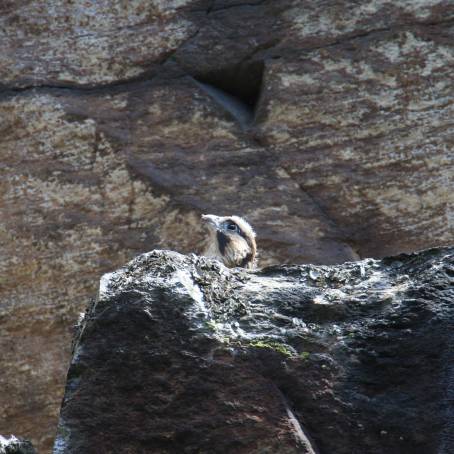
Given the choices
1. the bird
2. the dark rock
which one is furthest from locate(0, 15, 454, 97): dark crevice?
the dark rock

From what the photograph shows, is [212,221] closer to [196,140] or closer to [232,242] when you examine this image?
[232,242]

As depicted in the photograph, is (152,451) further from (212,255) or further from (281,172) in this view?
(281,172)

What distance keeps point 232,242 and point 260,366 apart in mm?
3949

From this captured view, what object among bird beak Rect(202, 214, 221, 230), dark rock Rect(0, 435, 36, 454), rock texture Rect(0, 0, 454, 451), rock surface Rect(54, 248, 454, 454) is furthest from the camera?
rock texture Rect(0, 0, 454, 451)

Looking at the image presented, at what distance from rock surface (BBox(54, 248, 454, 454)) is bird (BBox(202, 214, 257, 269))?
3.64 meters

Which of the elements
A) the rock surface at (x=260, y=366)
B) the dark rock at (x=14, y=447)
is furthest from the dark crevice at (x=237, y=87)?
Result: the dark rock at (x=14, y=447)

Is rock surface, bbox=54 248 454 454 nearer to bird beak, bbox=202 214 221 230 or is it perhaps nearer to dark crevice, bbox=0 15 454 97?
bird beak, bbox=202 214 221 230

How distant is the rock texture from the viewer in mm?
8844

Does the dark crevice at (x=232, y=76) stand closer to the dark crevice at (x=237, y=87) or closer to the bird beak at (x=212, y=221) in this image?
the dark crevice at (x=237, y=87)

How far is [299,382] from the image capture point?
14.2 feet

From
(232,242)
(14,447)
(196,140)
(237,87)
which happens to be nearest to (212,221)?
(232,242)

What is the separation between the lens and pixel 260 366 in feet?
14.3

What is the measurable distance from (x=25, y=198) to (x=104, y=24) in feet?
5.17

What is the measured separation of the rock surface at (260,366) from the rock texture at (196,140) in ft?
14.0
